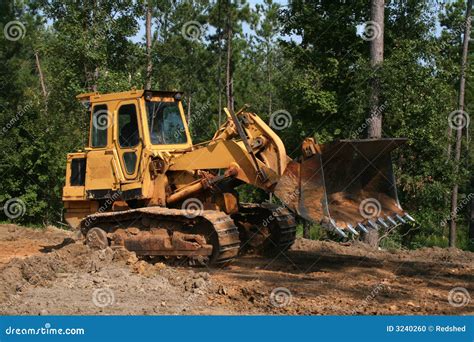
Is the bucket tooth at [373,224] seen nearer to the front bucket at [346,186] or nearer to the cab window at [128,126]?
the front bucket at [346,186]

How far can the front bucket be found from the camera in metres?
9.55

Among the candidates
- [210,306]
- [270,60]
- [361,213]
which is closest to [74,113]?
[361,213]

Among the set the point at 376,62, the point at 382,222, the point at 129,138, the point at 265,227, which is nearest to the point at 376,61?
the point at 376,62

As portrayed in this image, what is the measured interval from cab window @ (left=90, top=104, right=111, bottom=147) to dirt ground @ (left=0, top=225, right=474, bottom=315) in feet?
6.57

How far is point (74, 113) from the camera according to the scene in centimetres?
2144

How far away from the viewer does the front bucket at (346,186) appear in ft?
31.3

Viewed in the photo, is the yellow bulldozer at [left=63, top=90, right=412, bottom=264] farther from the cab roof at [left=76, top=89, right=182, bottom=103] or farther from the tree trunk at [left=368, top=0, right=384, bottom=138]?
the tree trunk at [left=368, top=0, right=384, bottom=138]

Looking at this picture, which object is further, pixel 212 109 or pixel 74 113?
pixel 212 109

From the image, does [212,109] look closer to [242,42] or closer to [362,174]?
[242,42]

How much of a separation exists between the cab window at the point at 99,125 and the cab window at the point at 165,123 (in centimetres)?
91

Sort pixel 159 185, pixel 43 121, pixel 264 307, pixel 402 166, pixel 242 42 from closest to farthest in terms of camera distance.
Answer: pixel 264 307 < pixel 159 185 < pixel 402 166 < pixel 43 121 < pixel 242 42

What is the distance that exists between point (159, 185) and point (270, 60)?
98.9 ft

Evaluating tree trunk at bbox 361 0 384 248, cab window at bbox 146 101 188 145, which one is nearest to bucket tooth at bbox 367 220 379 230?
cab window at bbox 146 101 188 145

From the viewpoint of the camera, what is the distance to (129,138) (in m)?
11.6
